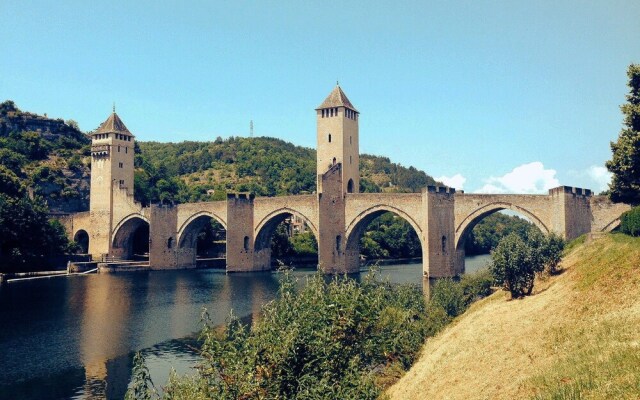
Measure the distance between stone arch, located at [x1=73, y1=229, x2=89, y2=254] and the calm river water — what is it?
57.5 feet

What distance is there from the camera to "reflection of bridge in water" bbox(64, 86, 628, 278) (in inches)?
1563

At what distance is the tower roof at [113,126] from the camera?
2496 inches

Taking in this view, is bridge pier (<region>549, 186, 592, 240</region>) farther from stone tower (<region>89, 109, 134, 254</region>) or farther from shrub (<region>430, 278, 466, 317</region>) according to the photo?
stone tower (<region>89, 109, 134, 254</region>)

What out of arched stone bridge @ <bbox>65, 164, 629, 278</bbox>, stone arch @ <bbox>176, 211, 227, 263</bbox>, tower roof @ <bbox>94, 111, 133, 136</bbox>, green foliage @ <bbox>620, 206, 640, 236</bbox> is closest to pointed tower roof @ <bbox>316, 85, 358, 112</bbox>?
arched stone bridge @ <bbox>65, 164, 629, 278</bbox>

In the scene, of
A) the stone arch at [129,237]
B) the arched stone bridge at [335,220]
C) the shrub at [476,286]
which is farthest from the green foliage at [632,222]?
the stone arch at [129,237]

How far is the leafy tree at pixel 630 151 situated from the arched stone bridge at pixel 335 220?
6179 mm

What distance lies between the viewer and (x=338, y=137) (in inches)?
1991

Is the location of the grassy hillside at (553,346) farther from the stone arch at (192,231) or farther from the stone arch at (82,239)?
the stone arch at (82,239)

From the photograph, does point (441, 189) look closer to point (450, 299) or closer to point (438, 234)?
point (438, 234)

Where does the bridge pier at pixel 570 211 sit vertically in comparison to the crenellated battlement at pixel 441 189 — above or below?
below

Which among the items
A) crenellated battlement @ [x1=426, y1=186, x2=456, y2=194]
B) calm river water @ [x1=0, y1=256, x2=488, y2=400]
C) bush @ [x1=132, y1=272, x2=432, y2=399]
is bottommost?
calm river water @ [x1=0, y1=256, x2=488, y2=400]

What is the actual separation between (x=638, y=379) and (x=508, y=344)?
5.61 m

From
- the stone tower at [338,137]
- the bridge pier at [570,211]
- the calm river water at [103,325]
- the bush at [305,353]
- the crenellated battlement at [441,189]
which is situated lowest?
the calm river water at [103,325]

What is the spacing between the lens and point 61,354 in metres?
23.0
